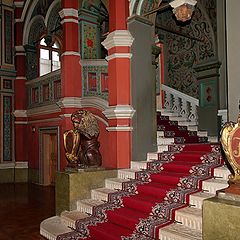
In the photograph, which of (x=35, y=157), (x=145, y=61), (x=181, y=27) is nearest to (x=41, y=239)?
(x=145, y=61)

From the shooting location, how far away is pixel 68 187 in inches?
Result: 230

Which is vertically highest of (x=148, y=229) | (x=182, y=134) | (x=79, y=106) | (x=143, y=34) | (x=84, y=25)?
(x=84, y=25)

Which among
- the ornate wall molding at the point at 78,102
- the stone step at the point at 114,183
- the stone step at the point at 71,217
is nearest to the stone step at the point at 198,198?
the stone step at the point at 114,183

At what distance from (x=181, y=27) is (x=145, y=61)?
14.5ft

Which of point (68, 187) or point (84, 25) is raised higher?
point (84, 25)

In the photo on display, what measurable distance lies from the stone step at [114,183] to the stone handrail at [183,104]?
3684 millimetres

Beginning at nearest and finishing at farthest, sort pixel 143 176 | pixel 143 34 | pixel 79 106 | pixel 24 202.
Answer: pixel 143 176, pixel 143 34, pixel 24 202, pixel 79 106

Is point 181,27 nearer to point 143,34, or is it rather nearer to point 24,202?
point 143,34

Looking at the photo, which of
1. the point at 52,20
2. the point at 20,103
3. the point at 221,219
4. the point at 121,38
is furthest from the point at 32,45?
the point at 221,219

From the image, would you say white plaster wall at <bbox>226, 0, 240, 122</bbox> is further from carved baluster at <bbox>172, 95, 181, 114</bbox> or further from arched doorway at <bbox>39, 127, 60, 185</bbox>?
arched doorway at <bbox>39, 127, 60, 185</bbox>

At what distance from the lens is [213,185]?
4.57 meters

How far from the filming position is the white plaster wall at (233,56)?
514 cm

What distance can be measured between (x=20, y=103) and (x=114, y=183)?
267 inches

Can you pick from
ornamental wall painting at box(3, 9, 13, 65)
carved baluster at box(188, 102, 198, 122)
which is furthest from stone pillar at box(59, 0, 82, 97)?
ornamental wall painting at box(3, 9, 13, 65)
